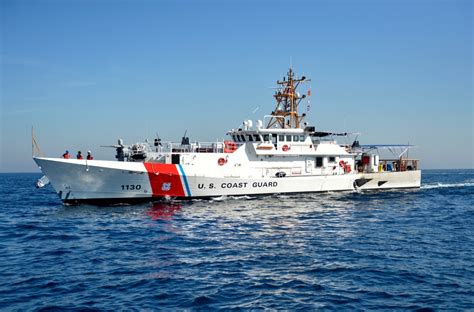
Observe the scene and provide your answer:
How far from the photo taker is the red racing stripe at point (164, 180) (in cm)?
2523

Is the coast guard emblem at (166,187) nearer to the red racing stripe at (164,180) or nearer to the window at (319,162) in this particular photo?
the red racing stripe at (164,180)

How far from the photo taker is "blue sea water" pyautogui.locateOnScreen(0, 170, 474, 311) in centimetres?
955

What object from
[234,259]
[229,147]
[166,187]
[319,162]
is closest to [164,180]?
[166,187]

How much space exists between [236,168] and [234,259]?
15.6 metres

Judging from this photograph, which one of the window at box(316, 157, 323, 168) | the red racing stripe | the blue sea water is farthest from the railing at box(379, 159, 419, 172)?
the red racing stripe

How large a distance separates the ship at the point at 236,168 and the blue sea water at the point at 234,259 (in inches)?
91.7

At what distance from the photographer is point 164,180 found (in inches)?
1010

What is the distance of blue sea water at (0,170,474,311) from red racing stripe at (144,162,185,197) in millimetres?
2592

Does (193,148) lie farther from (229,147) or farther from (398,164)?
(398,164)

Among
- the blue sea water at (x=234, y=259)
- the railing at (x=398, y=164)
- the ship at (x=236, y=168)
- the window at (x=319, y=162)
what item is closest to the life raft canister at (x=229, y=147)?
the ship at (x=236, y=168)

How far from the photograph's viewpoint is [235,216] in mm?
21250

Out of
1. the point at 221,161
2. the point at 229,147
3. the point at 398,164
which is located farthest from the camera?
the point at 398,164

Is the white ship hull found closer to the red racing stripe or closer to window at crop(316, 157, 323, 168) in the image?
the red racing stripe

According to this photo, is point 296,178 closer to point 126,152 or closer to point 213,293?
point 126,152
